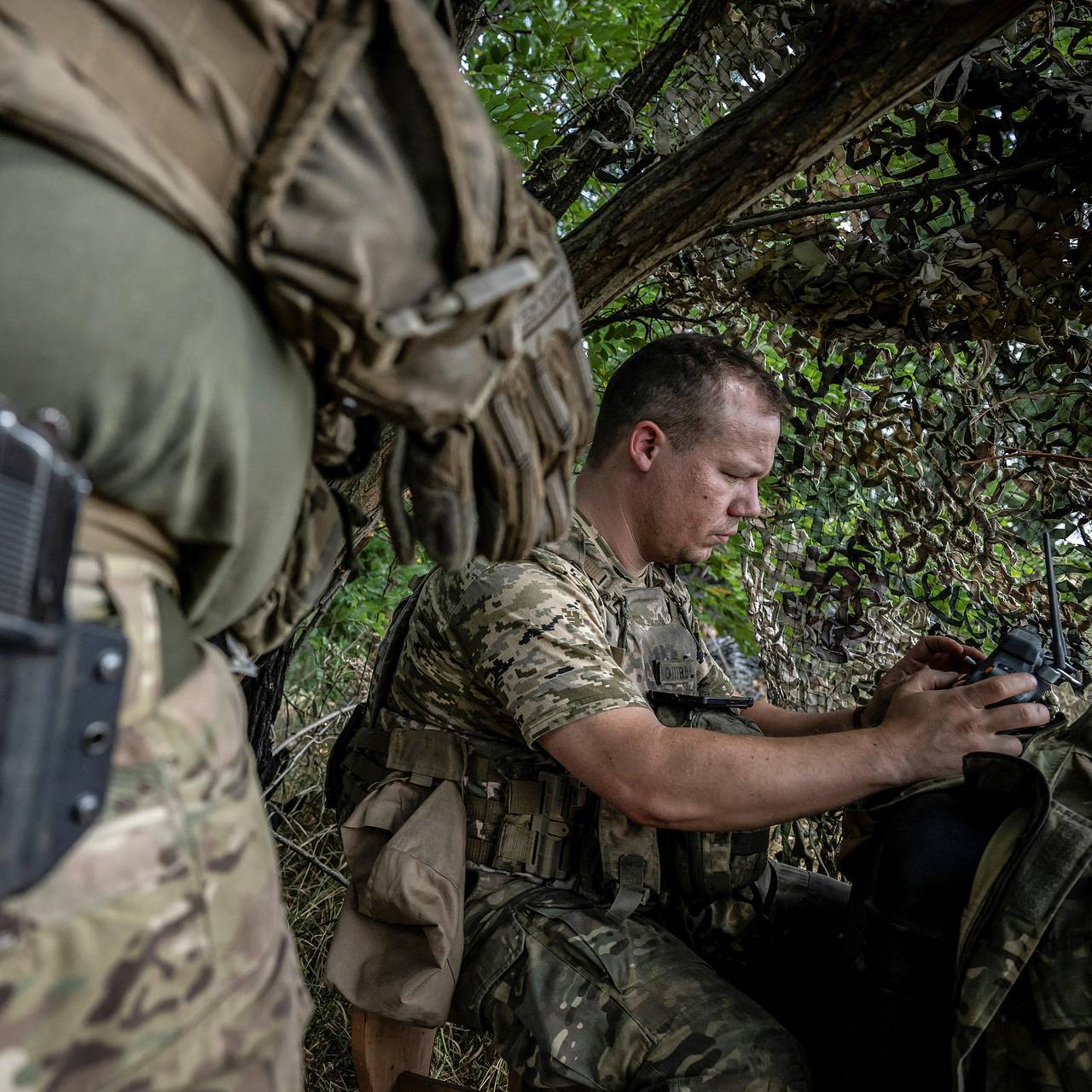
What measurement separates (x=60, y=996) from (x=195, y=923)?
0.32 ft

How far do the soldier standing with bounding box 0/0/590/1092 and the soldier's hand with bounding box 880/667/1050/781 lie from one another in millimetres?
1123

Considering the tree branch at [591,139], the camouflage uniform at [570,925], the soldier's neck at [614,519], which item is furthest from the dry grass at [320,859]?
the tree branch at [591,139]

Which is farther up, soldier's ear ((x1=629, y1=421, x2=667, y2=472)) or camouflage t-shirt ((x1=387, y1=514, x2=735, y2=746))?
soldier's ear ((x1=629, y1=421, x2=667, y2=472))

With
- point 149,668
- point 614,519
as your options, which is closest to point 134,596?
point 149,668

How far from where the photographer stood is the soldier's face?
2.20 meters

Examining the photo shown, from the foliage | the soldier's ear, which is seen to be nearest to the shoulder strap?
the soldier's ear

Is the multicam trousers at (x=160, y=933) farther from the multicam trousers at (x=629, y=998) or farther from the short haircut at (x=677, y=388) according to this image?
the short haircut at (x=677, y=388)

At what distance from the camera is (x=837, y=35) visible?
1340 mm

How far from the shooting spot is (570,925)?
5.85 ft

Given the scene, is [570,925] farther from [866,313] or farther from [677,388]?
[866,313]

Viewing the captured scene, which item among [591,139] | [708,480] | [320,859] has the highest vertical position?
[591,139]

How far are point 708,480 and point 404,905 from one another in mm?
1093

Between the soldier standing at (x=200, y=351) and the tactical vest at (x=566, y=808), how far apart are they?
107cm

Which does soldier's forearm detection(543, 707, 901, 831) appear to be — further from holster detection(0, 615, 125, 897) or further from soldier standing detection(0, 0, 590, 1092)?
holster detection(0, 615, 125, 897)
